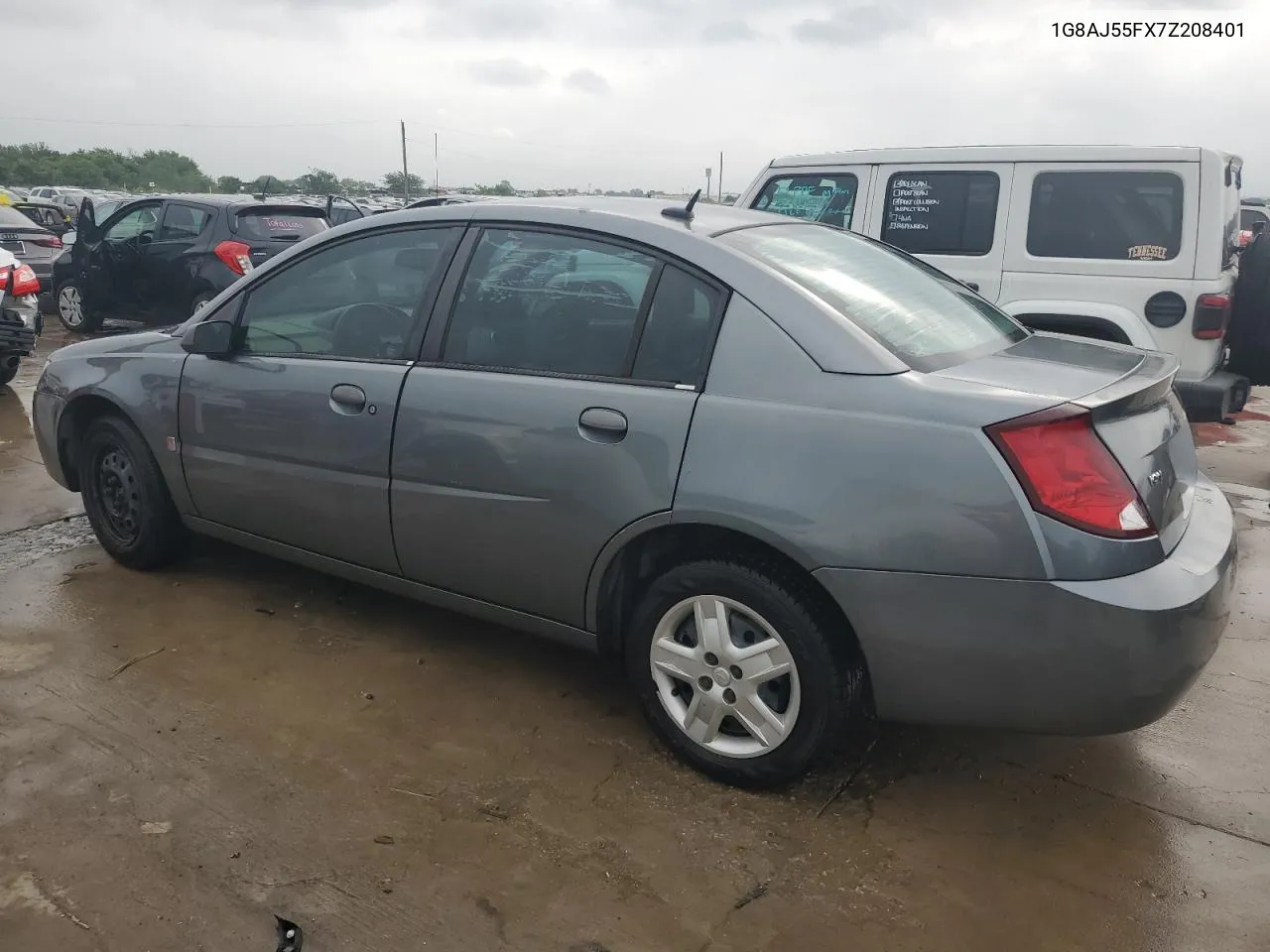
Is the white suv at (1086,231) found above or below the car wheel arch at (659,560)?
above

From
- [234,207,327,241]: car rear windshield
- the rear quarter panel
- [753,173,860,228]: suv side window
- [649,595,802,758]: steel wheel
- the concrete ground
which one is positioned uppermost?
[753,173,860,228]: suv side window

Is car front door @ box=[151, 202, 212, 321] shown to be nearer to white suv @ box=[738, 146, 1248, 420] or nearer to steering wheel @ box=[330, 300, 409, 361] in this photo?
white suv @ box=[738, 146, 1248, 420]

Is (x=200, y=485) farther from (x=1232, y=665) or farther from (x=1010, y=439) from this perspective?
(x=1232, y=665)

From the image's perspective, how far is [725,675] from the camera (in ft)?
9.11

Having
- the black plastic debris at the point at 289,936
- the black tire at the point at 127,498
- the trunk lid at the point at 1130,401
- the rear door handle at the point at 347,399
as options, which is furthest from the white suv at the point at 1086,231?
the black plastic debris at the point at 289,936

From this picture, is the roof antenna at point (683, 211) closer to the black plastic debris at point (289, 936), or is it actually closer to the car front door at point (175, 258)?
the black plastic debris at point (289, 936)

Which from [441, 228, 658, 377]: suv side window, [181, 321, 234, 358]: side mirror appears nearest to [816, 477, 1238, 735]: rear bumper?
[441, 228, 658, 377]: suv side window

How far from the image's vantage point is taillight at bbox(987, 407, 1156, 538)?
7.67 feet

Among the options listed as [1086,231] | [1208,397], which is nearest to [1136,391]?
[1208,397]

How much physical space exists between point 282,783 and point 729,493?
4.91ft

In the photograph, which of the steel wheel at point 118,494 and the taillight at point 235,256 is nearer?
the steel wheel at point 118,494

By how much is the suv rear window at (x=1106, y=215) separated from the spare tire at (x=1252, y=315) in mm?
731

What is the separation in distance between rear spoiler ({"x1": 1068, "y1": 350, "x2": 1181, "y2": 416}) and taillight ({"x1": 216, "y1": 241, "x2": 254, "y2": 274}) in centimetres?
887

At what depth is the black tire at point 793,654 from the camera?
2.62 metres
